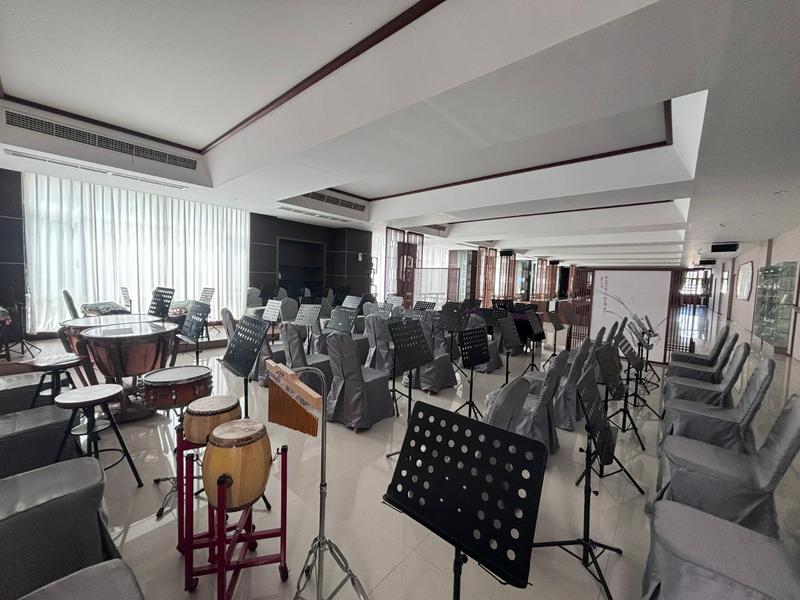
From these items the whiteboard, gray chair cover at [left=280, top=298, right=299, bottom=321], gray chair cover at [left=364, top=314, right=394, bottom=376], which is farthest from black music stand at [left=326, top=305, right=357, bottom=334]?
the whiteboard

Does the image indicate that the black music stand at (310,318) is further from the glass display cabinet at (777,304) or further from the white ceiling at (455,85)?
the glass display cabinet at (777,304)

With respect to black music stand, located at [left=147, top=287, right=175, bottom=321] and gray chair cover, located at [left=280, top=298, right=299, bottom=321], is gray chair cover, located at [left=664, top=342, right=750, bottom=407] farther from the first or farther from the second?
black music stand, located at [left=147, top=287, right=175, bottom=321]

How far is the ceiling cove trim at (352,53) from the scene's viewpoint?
233cm

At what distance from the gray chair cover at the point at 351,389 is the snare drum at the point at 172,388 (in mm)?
1302

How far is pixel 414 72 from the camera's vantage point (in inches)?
98.6

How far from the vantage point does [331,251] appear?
34.5ft

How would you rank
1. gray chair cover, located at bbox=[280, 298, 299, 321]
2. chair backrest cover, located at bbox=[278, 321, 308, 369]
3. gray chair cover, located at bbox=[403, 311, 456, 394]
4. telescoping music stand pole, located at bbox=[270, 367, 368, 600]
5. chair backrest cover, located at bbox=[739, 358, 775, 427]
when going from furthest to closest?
1. gray chair cover, located at bbox=[280, 298, 299, 321]
2. gray chair cover, located at bbox=[403, 311, 456, 394]
3. chair backrest cover, located at bbox=[278, 321, 308, 369]
4. chair backrest cover, located at bbox=[739, 358, 775, 427]
5. telescoping music stand pole, located at bbox=[270, 367, 368, 600]

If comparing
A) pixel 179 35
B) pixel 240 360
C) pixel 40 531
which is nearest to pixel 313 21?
pixel 179 35

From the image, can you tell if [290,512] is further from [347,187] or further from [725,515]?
[347,187]

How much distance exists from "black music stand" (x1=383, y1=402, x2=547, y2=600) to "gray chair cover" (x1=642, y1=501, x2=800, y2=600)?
2.37 feet

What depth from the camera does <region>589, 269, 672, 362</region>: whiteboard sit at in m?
5.82

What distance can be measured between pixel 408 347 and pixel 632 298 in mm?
5093

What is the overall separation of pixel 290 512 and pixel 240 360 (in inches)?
40.6

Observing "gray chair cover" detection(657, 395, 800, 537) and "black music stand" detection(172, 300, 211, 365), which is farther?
"black music stand" detection(172, 300, 211, 365)
